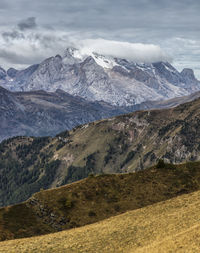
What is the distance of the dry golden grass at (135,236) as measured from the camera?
3934 cm

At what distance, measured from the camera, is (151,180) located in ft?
282

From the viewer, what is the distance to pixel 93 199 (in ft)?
252

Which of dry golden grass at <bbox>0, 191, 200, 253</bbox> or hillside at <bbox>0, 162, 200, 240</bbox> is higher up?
dry golden grass at <bbox>0, 191, 200, 253</bbox>

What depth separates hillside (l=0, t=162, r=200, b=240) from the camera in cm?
6762

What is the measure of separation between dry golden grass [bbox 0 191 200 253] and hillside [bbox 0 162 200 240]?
35.6ft

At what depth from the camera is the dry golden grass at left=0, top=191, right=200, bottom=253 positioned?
3934 cm

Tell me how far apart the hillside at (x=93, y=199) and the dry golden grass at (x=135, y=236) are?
10.8 m

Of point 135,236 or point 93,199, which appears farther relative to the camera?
point 93,199

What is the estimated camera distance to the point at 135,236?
158ft

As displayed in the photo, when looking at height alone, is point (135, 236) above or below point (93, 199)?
above

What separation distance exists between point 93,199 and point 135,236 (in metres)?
29.6

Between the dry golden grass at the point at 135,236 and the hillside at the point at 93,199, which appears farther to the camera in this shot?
the hillside at the point at 93,199

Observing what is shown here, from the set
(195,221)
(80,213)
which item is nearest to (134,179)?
(80,213)

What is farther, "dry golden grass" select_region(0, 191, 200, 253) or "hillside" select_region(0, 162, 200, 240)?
"hillside" select_region(0, 162, 200, 240)
